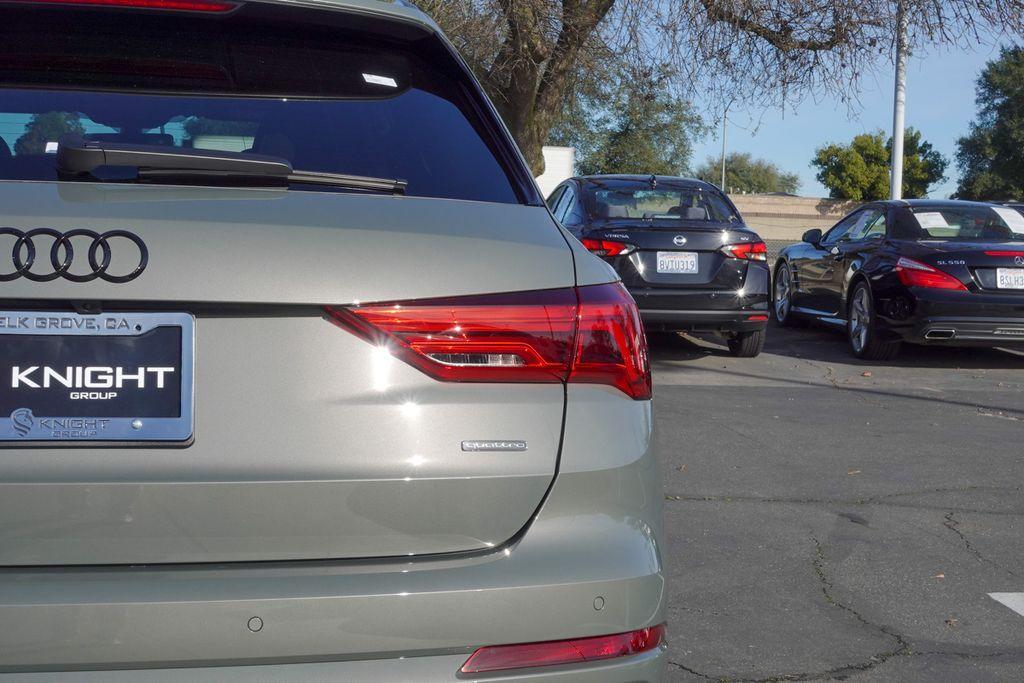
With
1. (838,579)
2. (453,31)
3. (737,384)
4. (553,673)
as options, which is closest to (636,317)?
(553,673)

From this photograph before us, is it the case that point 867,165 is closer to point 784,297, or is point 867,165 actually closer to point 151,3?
point 784,297

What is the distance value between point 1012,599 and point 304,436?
3.56 m

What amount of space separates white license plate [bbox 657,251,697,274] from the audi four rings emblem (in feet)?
29.1

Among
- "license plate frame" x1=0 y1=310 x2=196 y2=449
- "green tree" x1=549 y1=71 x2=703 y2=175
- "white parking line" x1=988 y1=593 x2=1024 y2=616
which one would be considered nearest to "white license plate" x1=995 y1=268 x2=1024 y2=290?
"white parking line" x1=988 y1=593 x2=1024 y2=616

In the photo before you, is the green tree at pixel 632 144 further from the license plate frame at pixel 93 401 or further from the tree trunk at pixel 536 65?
the license plate frame at pixel 93 401

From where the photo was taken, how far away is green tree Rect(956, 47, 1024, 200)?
59.0m

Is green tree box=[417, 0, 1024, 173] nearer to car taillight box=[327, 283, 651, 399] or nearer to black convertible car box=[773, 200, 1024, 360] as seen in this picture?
black convertible car box=[773, 200, 1024, 360]

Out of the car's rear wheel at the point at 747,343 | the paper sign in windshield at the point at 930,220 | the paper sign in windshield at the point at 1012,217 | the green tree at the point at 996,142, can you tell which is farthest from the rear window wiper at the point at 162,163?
the green tree at the point at 996,142

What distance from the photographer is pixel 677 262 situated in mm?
10578

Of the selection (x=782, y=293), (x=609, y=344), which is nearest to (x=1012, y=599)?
(x=609, y=344)

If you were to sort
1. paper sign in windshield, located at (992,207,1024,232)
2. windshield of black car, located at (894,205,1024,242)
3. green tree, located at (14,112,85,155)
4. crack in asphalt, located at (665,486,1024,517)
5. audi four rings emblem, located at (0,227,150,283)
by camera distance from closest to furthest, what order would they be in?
audi four rings emblem, located at (0,227,150,283), green tree, located at (14,112,85,155), crack in asphalt, located at (665,486,1024,517), windshield of black car, located at (894,205,1024,242), paper sign in windshield, located at (992,207,1024,232)

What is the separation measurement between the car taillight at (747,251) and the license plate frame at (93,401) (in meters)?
9.14

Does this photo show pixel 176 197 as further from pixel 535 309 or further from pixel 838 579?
pixel 838 579

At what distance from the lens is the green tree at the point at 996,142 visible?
59.0 meters
